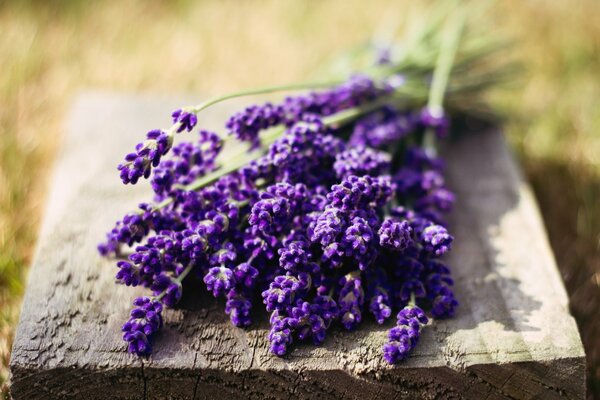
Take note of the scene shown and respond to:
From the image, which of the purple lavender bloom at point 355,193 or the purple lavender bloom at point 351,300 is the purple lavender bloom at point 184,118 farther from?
the purple lavender bloom at point 351,300

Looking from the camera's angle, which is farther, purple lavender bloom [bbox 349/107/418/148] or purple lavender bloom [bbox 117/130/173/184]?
purple lavender bloom [bbox 349/107/418/148]

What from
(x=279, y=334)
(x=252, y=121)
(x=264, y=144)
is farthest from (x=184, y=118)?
(x=279, y=334)

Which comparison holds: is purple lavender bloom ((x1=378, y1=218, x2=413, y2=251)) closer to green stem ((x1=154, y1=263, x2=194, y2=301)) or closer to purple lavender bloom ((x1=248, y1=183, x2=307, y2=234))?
purple lavender bloom ((x1=248, y1=183, x2=307, y2=234))

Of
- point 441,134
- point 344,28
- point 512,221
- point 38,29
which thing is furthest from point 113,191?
point 344,28

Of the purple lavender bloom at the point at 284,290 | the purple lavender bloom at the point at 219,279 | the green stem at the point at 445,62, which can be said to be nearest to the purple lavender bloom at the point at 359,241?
the purple lavender bloom at the point at 284,290

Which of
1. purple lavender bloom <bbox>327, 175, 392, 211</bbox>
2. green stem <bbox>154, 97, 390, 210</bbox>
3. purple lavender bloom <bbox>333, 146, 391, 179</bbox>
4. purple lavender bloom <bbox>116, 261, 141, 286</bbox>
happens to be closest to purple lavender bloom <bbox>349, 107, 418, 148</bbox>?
green stem <bbox>154, 97, 390, 210</bbox>

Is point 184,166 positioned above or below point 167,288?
above

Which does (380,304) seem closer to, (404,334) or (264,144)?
(404,334)
